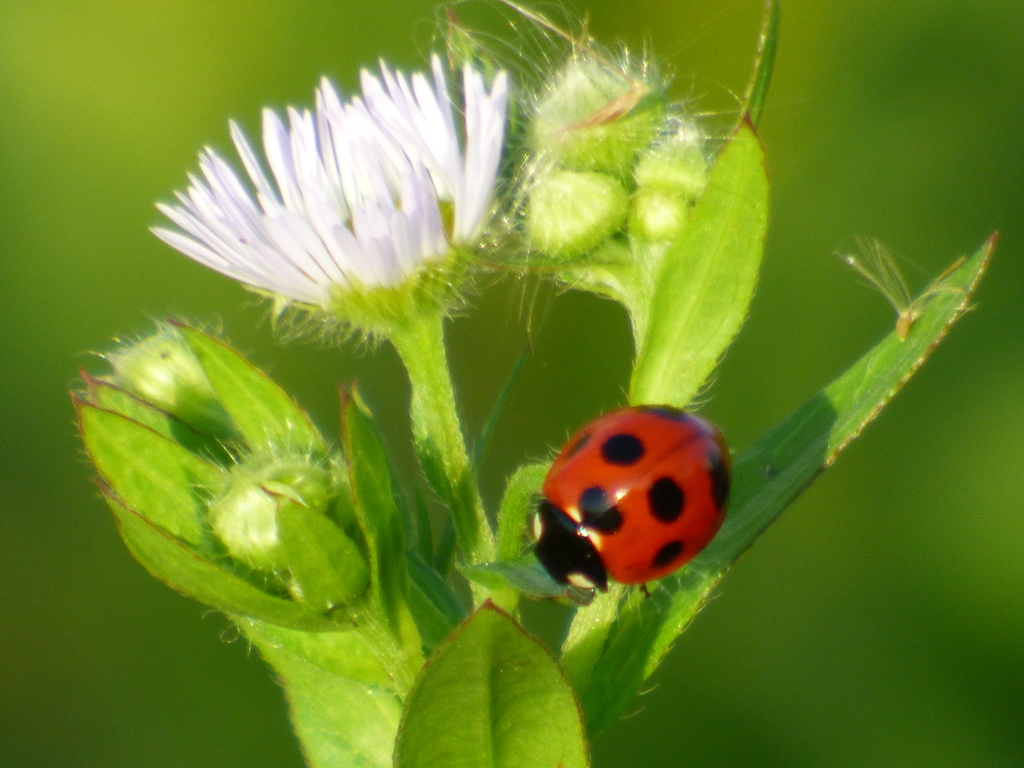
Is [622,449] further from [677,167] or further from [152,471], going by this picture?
[152,471]

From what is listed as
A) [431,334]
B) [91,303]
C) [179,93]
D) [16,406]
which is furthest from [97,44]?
[431,334]

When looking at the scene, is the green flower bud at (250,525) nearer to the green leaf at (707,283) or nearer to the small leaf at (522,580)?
the small leaf at (522,580)

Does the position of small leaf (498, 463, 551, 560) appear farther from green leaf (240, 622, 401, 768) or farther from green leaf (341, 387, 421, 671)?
green leaf (240, 622, 401, 768)

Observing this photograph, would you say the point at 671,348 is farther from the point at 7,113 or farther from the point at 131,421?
the point at 7,113

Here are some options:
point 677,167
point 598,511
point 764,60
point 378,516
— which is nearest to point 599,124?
point 677,167

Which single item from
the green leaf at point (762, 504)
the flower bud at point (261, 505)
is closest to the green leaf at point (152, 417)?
the flower bud at point (261, 505)

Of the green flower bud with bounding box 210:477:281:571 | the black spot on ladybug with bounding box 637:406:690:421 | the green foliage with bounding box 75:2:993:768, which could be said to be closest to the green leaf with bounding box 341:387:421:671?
the green foliage with bounding box 75:2:993:768
